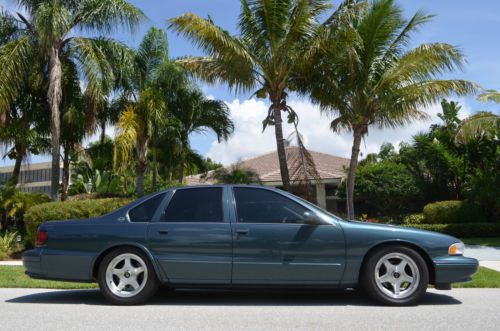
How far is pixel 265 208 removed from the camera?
22.5 ft

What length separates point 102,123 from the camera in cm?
2119

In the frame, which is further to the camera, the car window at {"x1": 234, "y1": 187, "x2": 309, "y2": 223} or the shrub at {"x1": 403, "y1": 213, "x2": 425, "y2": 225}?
the shrub at {"x1": 403, "y1": 213, "x2": 425, "y2": 225}

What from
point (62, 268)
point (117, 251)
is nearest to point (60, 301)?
point (62, 268)

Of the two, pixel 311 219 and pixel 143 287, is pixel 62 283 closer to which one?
pixel 143 287

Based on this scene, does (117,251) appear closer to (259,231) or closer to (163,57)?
(259,231)

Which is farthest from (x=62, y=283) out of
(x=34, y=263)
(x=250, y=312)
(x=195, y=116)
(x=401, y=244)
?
(x=195, y=116)

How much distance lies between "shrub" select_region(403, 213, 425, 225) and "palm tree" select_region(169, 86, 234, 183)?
8801 millimetres

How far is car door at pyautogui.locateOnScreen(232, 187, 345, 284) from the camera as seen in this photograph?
656 centimetres

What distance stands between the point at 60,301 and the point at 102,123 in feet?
47.9

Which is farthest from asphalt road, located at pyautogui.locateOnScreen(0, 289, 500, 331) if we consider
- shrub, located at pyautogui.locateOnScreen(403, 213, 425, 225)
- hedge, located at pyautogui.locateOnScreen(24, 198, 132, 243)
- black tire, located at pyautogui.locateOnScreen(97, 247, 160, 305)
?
shrub, located at pyautogui.locateOnScreen(403, 213, 425, 225)

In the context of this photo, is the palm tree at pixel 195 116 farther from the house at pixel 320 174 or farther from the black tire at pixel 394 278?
the black tire at pixel 394 278

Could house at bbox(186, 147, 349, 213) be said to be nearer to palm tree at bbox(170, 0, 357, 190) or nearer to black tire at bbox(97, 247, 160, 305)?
palm tree at bbox(170, 0, 357, 190)

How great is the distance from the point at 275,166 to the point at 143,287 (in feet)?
75.3

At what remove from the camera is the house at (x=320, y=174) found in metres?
25.5
